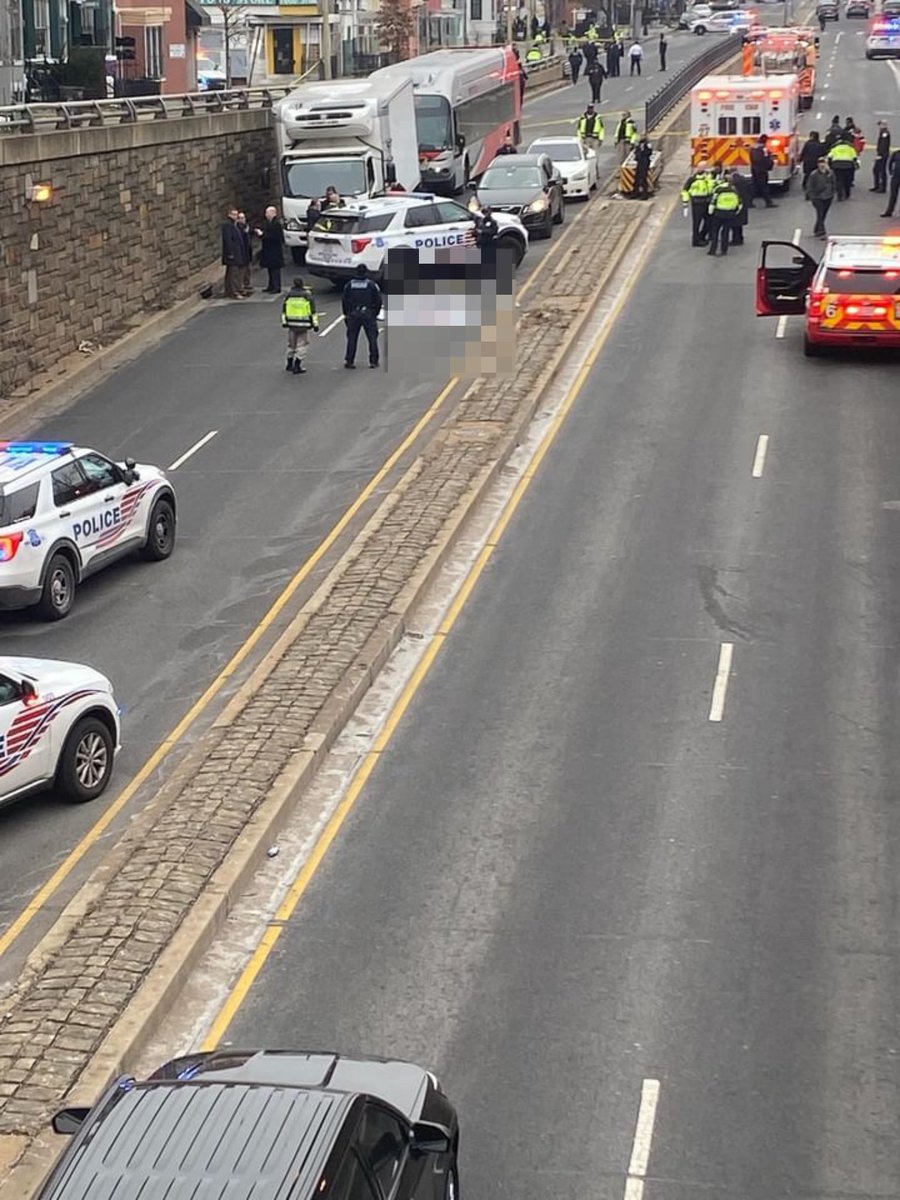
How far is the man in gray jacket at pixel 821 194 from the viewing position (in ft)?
123

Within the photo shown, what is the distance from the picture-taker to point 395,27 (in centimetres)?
9044

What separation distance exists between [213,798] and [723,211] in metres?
25.0

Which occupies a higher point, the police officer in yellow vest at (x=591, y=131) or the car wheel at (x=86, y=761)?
the police officer in yellow vest at (x=591, y=131)

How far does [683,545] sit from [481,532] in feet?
7.64

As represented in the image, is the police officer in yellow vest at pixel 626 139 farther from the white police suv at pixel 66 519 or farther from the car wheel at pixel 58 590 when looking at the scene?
the car wheel at pixel 58 590

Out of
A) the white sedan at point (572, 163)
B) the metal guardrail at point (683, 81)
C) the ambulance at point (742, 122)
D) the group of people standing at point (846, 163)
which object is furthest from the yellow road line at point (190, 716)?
the metal guardrail at point (683, 81)

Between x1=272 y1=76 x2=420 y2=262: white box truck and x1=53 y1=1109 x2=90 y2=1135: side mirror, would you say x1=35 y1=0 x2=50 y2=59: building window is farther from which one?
x1=53 y1=1109 x2=90 y2=1135: side mirror

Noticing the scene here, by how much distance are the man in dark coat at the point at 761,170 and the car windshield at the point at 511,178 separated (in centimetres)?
503

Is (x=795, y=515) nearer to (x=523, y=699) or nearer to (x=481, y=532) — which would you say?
(x=481, y=532)

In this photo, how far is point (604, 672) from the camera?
57.1 ft

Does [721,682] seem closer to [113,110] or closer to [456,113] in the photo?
[113,110]

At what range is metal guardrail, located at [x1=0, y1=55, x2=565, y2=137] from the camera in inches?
1204

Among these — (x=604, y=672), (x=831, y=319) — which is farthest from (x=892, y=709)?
(x=831, y=319)

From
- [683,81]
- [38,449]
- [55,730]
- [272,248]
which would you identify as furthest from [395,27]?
[55,730]
